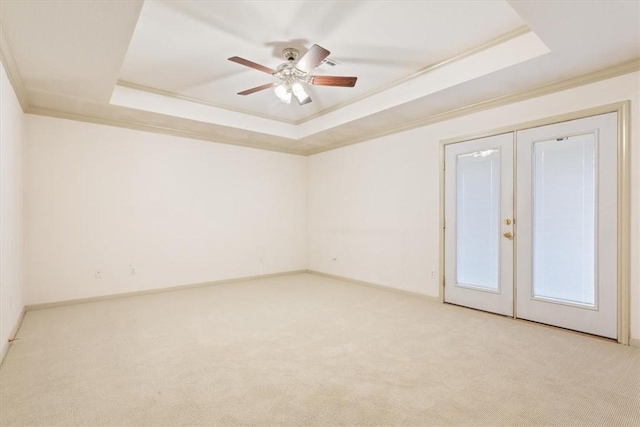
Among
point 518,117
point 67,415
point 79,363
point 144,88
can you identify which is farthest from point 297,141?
point 67,415

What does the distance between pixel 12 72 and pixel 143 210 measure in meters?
2.17

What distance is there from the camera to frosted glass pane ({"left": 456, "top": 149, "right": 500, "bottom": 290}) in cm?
373

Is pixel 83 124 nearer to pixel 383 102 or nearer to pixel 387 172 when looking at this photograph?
pixel 383 102

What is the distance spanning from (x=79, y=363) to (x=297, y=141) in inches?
164

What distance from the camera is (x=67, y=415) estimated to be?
183 cm

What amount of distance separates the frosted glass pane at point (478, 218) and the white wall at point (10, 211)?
15.0 ft

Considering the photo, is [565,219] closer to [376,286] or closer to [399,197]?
[399,197]

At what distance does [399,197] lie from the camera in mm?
4766

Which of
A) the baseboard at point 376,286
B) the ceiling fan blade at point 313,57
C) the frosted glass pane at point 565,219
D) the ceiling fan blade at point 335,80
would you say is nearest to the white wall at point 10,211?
the ceiling fan blade at point 313,57

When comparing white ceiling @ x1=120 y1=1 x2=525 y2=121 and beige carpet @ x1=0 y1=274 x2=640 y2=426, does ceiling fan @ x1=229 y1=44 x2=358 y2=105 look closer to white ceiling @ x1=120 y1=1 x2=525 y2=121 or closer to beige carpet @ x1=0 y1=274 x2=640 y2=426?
white ceiling @ x1=120 y1=1 x2=525 y2=121

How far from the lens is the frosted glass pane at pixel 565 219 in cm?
304

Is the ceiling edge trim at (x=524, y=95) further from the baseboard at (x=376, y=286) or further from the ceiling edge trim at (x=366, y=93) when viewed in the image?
the baseboard at (x=376, y=286)

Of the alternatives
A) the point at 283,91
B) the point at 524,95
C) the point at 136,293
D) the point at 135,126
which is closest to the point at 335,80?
the point at 283,91

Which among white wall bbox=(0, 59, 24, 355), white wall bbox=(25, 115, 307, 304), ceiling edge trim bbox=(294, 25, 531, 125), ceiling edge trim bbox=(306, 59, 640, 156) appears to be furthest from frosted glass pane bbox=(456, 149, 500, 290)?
white wall bbox=(0, 59, 24, 355)
